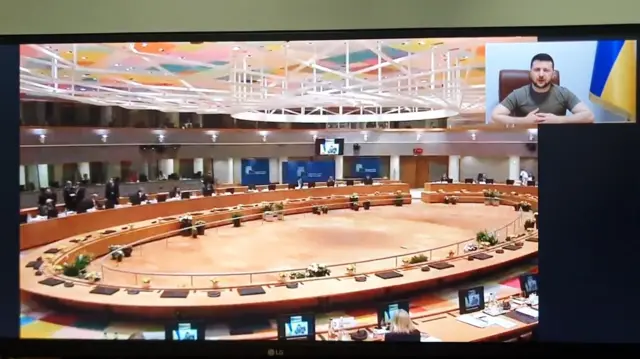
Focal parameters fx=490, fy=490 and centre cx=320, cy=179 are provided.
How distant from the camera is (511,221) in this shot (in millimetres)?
2404

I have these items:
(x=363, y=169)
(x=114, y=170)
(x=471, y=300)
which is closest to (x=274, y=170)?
(x=363, y=169)

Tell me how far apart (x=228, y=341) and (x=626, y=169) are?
6.63 ft

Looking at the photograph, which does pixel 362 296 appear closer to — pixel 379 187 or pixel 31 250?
pixel 379 187

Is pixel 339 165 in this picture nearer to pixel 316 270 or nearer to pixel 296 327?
pixel 316 270

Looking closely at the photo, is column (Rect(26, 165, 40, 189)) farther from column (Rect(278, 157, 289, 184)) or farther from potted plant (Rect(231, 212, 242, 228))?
column (Rect(278, 157, 289, 184))

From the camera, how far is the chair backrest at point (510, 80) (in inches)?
91.0

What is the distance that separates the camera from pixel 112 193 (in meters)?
2.40

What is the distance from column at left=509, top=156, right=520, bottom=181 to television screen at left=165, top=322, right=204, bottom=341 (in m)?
1.66

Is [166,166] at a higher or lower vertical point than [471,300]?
higher

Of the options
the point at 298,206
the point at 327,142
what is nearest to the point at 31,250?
the point at 298,206

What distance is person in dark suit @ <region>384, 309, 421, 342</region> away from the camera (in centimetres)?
230

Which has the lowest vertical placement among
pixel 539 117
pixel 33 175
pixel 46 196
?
pixel 46 196

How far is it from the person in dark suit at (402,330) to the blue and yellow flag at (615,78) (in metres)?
1.35

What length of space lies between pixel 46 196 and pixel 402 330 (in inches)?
72.4
